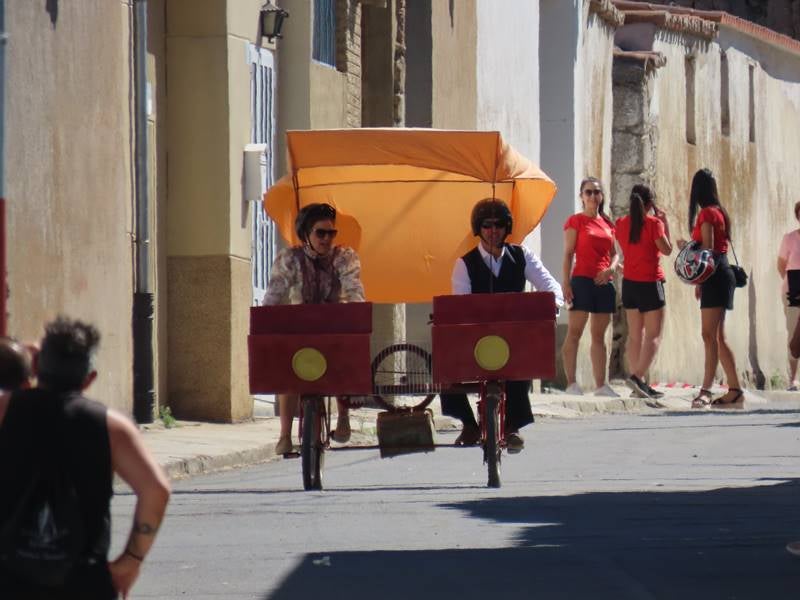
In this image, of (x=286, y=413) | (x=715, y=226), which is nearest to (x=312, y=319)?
(x=286, y=413)

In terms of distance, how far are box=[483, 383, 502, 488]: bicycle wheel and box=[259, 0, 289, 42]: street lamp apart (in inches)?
321

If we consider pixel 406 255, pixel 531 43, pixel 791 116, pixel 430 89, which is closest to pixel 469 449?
pixel 406 255

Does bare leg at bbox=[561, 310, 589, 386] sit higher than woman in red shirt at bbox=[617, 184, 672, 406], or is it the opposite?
woman in red shirt at bbox=[617, 184, 672, 406]

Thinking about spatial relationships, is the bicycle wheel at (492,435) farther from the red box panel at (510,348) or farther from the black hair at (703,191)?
the black hair at (703,191)

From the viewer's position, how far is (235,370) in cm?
1903

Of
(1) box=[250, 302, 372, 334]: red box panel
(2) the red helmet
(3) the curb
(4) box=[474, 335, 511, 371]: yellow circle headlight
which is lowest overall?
(3) the curb

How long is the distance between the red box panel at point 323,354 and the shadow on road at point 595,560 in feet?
4.44

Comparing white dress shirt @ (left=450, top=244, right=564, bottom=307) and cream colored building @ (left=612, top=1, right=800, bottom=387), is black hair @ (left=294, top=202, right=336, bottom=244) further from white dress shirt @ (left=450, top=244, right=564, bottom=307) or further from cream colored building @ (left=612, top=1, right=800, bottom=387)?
cream colored building @ (left=612, top=1, right=800, bottom=387)

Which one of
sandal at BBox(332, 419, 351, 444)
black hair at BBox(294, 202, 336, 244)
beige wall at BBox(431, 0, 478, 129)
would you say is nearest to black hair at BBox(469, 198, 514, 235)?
black hair at BBox(294, 202, 336, 244)

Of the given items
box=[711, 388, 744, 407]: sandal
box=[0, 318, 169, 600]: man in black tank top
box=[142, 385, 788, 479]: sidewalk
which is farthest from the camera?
box=[711, 388, 744, 407]: sandal

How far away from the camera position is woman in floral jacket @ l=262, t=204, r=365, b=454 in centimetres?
1380

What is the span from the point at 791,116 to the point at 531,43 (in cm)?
1369

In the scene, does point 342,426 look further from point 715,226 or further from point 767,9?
point 767,9

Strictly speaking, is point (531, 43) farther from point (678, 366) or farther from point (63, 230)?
point (63, 230)
